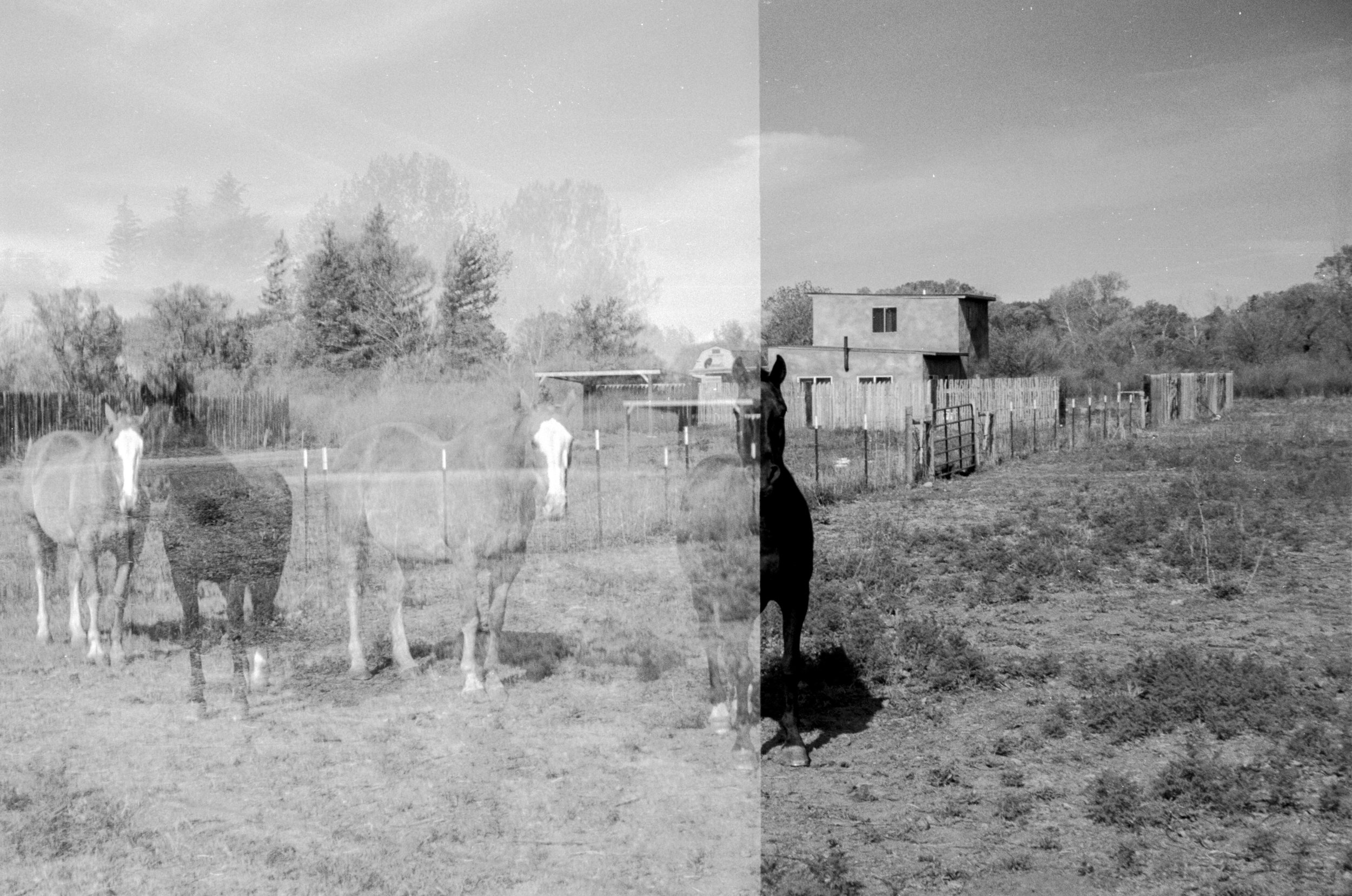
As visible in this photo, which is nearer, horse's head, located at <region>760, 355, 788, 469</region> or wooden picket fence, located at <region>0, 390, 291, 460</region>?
wooden picket fence, located at <region>0, 390, 291, 460</region>

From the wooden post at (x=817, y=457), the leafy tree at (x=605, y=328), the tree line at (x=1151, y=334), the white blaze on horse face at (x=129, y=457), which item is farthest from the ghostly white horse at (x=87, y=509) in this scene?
the wooden post at (x=817, y=457)

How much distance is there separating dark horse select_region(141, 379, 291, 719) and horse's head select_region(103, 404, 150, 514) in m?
0.04

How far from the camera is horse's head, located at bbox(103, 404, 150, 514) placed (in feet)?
10.6

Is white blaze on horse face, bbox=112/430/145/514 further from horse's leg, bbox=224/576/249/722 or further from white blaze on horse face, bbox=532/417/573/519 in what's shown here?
white blaze on horse face, bbox=532/417/573/519

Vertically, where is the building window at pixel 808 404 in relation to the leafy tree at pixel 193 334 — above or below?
below

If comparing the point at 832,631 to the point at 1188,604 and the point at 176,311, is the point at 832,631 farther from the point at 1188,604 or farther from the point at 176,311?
the point at 176,311

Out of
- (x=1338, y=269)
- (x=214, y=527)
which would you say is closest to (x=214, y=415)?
(x=214, y=527)

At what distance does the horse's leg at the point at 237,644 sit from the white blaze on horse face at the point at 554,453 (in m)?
1.20

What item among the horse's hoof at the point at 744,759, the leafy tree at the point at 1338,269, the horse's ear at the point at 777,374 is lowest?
the horse's hoof at the point at 744,759

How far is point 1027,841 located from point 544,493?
2165 millimetres

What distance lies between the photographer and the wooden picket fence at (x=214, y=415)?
10.8ft

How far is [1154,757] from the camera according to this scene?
415 cm

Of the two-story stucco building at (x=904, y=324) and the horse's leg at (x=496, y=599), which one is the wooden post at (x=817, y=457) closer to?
the horse's leg at (x=496, y=599)

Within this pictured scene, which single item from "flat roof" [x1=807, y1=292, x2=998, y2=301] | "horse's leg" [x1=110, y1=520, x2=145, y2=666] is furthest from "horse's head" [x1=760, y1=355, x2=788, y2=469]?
"flat roof" [x1=807, y1=292, x2=998, y2=301]
